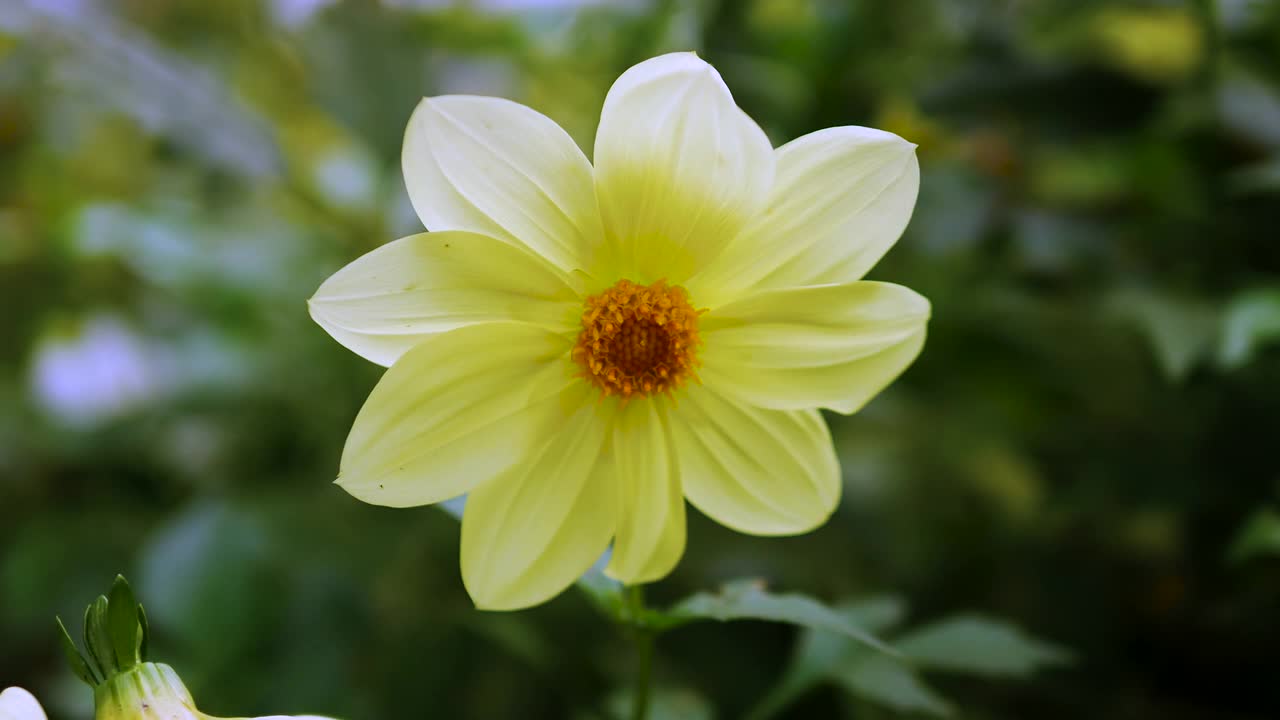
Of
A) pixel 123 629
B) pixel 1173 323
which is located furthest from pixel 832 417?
pixel 123 629

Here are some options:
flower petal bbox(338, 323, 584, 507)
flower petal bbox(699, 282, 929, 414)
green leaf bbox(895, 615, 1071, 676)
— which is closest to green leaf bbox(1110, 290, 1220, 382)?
green leaf bbox(895, 615, 1071, 676)

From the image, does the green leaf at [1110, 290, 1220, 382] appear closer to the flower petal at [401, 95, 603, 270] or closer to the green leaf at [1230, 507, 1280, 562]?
the green leaf at [1230, 507, 1280, 562]

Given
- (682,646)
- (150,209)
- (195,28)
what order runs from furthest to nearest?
(195,28) → (150,209) → (682,646)

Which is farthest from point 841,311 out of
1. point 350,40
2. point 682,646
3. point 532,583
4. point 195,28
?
point 195,28

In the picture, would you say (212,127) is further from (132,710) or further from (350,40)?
(132,710)

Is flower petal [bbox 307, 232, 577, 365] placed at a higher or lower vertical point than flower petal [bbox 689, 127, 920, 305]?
lower

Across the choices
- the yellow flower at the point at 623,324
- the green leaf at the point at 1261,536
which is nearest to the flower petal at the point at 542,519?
the yellow flower at the point at 623,324

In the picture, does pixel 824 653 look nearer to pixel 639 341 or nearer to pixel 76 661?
pixel 639 341
